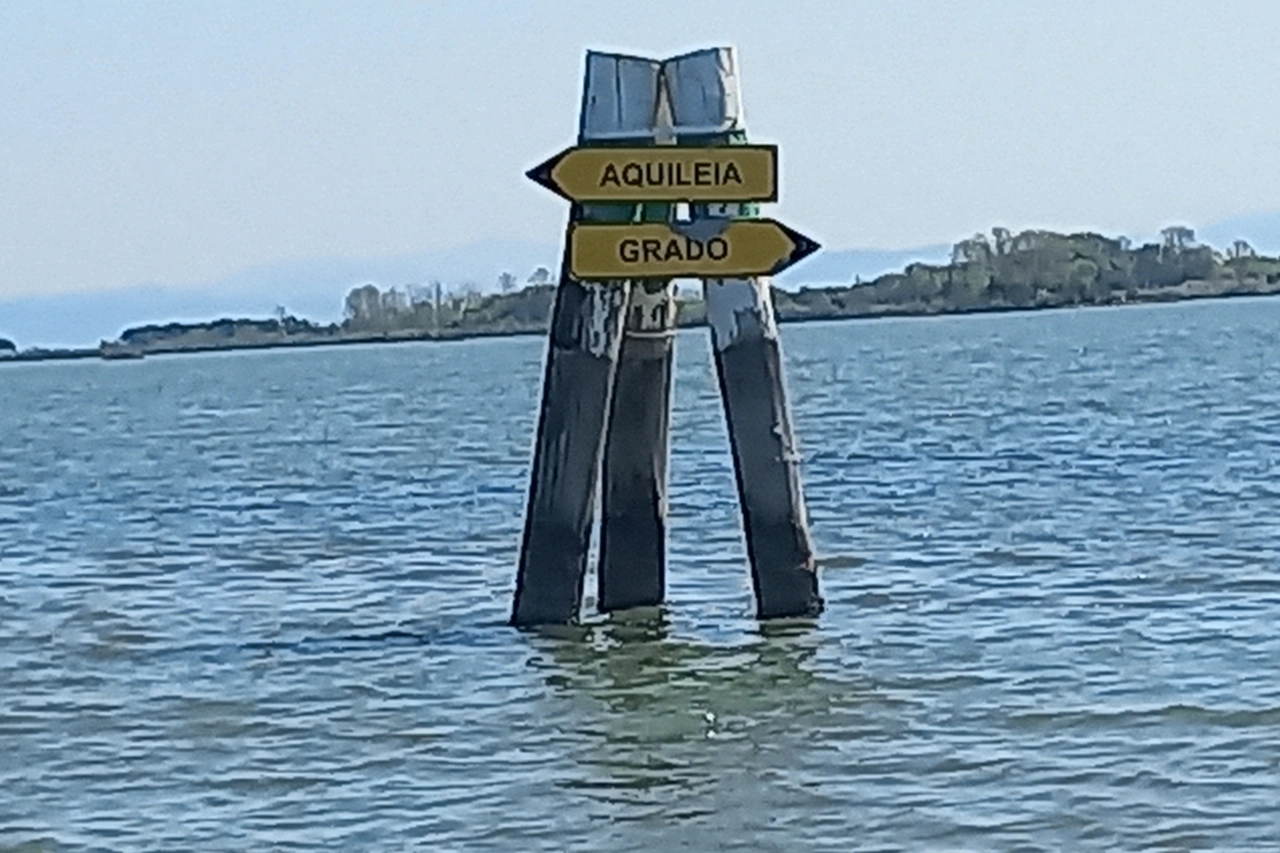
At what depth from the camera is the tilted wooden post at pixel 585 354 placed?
1371 cm

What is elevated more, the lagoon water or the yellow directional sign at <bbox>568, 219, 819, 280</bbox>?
the yellow directional sign at <bbox>568, 219, 819, 280</bbox>

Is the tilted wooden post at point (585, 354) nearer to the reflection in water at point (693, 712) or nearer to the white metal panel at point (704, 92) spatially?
the white metal panel at point (704, 92)

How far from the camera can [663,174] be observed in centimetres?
1343

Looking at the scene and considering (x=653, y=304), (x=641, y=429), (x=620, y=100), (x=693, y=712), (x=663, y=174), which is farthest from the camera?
(x=641, y=429)

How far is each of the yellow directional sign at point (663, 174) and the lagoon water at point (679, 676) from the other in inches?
94.1

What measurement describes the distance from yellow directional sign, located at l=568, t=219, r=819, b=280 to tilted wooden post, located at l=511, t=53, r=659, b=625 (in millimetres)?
131

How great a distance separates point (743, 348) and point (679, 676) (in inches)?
66.1

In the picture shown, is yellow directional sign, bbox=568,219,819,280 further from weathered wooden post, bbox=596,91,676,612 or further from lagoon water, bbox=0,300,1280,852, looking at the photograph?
lagoon water, bbox=0,300,1280,852

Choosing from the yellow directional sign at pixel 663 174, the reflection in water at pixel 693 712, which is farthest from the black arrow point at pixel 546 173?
the reflection in water at pixel 693 712

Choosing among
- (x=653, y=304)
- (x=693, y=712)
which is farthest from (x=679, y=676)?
(x=653, y=304)

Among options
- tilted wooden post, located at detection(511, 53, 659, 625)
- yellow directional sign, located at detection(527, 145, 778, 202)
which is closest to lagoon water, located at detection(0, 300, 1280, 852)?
tilted wooden post, located at detection(511, 53, 659, 625)

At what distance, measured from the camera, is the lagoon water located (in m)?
10.6

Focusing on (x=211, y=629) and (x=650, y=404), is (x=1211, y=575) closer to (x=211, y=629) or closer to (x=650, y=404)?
(x=650, y=404)

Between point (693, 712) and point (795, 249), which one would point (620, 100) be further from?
point (693, 712)
